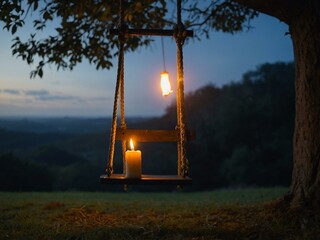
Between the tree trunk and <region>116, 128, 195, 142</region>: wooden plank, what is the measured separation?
1819 millimetres

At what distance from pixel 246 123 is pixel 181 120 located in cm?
2334

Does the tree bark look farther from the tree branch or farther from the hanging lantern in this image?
the hanging lantern

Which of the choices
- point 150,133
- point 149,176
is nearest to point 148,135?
point 150,133

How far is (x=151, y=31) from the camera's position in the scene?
526 centimetres

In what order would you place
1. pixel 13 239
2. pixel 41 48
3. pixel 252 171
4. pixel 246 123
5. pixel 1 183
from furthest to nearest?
pixel 246 123 → pixel 252 171 → pixel 1 183 → pixel 41 48 → pixel 13 239

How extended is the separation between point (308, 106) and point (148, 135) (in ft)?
7.87

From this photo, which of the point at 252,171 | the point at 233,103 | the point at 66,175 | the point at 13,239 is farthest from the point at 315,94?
the point at 66,175

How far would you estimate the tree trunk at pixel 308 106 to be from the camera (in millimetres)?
5898

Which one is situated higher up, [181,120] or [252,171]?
[181,120]

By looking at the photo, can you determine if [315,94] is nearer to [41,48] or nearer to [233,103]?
[41,48]

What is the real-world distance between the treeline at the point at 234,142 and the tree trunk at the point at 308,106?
61.0ft

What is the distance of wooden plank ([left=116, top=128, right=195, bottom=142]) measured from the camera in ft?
16.7

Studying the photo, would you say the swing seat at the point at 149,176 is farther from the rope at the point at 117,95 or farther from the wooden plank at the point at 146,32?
the wooden plank at the point at 146,32

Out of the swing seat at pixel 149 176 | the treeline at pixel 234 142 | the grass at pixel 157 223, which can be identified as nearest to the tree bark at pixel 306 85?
the grass at pixel 157 223
